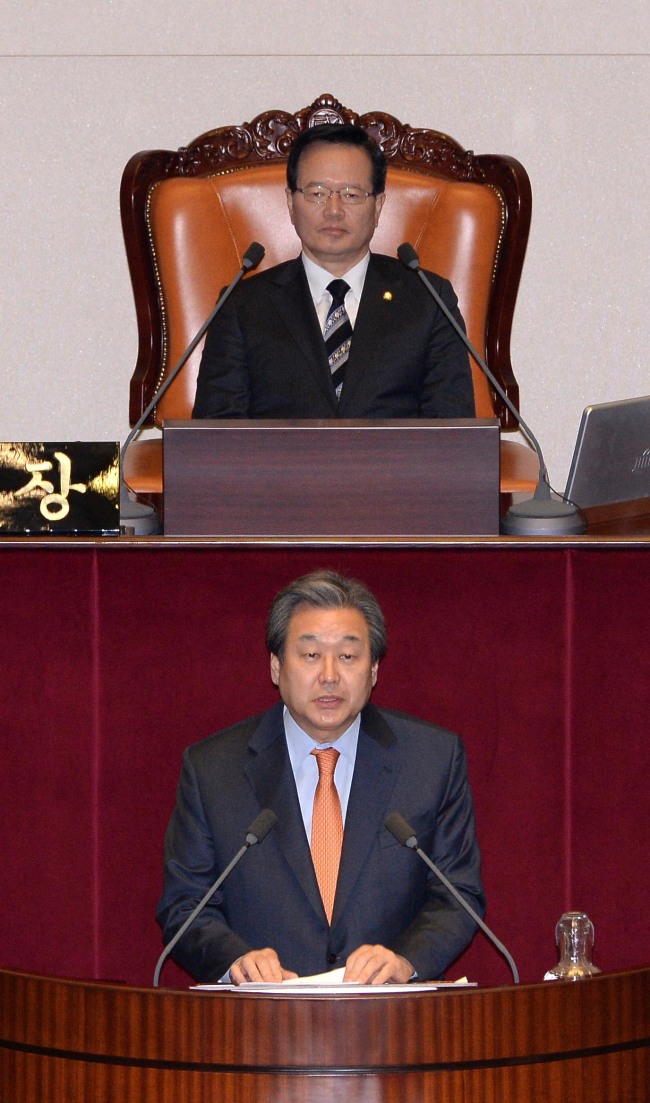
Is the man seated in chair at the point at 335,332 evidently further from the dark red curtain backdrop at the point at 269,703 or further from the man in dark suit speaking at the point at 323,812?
the man in dark suit speaking at the point at 323,812

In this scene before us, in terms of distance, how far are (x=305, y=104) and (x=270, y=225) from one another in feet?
1.71

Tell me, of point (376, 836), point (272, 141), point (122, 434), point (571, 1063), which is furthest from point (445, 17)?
point (571, 1063)

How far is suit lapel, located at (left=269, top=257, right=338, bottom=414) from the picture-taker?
295cm

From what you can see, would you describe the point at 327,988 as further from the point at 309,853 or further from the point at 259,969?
the point at 309,853

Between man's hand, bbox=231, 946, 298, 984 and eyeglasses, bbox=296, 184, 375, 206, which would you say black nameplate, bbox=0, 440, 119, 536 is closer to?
man's hand, bbox=231, 946, 298, 984

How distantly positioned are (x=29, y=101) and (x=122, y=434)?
2.70 feet

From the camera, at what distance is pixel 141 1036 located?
4.80 ft

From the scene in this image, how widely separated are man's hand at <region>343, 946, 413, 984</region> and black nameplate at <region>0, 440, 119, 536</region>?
2.18 ft

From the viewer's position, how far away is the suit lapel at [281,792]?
2238mm

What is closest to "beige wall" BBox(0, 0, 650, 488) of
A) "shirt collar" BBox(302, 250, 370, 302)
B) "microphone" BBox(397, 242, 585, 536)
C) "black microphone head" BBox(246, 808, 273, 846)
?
"shirt collar" BBox(302, 250, 370, 302)

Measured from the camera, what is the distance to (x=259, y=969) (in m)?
2.01

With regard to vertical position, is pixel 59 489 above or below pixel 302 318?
below

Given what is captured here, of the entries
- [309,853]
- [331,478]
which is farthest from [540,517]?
[309,853]

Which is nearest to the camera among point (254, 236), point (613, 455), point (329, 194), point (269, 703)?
point (613, 455)
